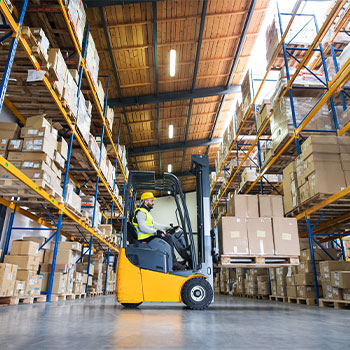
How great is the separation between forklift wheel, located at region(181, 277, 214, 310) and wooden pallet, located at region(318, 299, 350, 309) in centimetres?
252

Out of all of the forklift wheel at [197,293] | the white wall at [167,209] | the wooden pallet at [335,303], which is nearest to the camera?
the forklift wheel at [197,293]

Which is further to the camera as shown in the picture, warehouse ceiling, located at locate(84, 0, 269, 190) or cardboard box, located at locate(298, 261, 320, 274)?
warehouse ceiling, located at locate(84, 0, 269, 190)

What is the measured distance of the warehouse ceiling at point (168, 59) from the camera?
8.75m

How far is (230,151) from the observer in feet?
43.4

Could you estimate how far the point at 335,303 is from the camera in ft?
17.7

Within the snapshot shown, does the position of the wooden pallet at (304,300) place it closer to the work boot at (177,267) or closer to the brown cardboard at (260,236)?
the brown cardboard at (260,236)

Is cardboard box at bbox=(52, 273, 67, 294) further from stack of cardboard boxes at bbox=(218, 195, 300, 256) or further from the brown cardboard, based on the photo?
the brown cardboard

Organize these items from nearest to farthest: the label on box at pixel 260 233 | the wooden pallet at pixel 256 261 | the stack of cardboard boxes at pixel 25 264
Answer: the wooden pallet at pixel 256 261, the label on box at pixel 260 233, the stack of cardboard boxes at pixel 25 264

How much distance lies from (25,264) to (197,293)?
3.17m

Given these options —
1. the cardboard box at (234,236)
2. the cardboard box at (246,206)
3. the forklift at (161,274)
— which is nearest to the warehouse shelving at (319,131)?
the cardboard box at (246,206)

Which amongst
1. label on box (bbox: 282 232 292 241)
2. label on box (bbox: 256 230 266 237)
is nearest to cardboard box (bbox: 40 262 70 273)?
label on box (bbox: 256 230 266 237)

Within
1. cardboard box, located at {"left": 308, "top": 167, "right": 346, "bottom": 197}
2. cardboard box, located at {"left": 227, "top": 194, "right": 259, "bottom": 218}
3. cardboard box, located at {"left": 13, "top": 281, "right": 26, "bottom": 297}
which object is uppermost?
cardboard box, located at {"left": 308, "top": 167, "right": 346, "bottom": 197}

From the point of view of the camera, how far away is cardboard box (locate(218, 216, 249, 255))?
4.93 metres

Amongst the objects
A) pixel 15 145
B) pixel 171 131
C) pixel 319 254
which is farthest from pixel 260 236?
pixel 171 131
